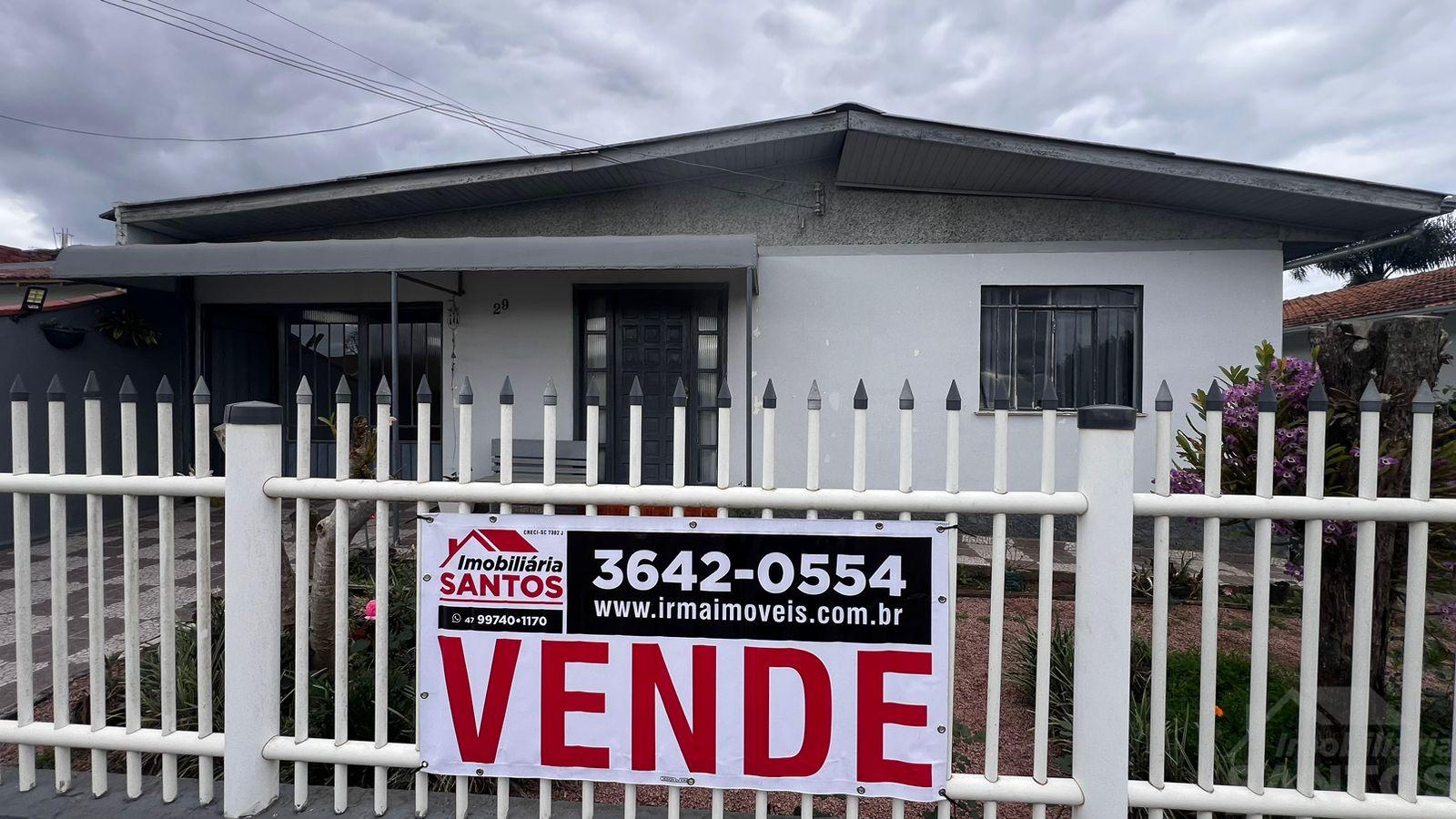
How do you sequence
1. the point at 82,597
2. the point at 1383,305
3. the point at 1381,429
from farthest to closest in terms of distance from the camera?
the point at 1383,305
the point at 82,597
the point at 1381,429

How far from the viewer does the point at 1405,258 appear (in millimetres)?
20953

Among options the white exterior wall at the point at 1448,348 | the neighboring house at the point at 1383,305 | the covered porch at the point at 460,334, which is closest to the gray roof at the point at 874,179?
the covered porch at the point at 460,334

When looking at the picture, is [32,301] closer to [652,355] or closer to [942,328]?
[652,355]

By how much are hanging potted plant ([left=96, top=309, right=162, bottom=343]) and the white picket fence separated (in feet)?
18.3

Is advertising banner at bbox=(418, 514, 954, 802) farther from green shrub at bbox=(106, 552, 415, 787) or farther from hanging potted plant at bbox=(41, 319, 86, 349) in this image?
hanging potted plant at bbox=(41, 319, 86, 349)

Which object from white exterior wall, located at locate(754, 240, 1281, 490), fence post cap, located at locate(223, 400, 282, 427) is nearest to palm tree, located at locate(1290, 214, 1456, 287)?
white exterior wall, located at locate(754, 240, 1281, 490)

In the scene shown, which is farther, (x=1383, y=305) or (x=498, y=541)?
(x=1383, y=305)

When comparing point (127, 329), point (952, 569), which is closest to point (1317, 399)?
point (952, 569)

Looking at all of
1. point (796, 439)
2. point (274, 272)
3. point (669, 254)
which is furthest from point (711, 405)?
point (274, 272)

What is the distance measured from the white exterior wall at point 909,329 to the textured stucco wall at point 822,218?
0.13 metres

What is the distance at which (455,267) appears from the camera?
5.42 metres

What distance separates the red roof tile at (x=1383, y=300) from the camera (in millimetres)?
10094

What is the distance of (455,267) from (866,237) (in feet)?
12.3

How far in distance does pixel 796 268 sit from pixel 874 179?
1.08m
